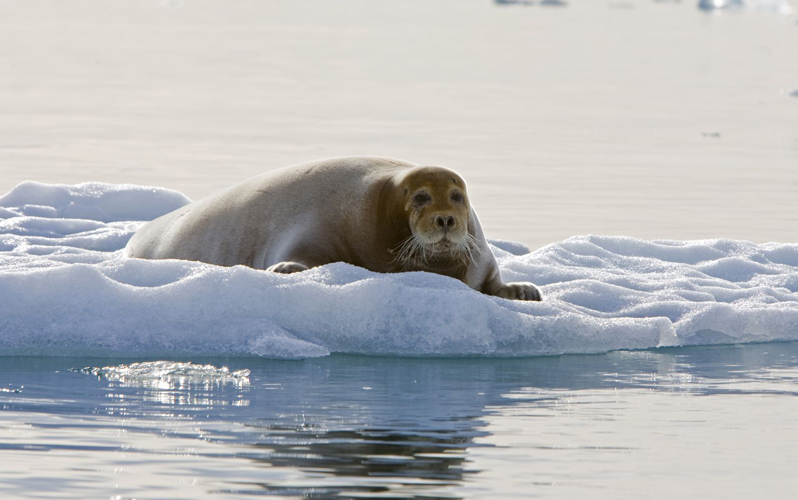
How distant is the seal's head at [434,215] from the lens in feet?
25.2

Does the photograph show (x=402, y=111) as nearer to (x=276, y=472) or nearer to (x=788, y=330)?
(x=788, y=330)

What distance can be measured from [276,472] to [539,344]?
8.93 ft

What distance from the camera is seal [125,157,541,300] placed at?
25.6 ft

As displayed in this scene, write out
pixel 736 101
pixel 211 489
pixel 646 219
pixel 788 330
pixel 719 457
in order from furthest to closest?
pixel 736 101 < pixel 646 219 < pixel 788 330 < pixel 719 457 < pixel 211 489

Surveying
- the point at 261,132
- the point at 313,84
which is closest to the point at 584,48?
the point at 313,84

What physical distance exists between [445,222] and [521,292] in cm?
65

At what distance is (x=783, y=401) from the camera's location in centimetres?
632

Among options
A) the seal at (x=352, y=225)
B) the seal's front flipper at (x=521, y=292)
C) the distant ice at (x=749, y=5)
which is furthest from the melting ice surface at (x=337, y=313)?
the distant ice at (x=749, y=5)

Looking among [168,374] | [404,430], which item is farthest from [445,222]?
[404,430]

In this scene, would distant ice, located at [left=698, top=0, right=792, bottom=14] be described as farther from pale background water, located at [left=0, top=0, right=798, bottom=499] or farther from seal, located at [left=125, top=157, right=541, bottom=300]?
seal, located at [left=125, top=157, right=541, bottom=300]

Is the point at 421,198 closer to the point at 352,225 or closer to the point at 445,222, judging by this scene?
the point at 445,222

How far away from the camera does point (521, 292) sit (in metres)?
8.02

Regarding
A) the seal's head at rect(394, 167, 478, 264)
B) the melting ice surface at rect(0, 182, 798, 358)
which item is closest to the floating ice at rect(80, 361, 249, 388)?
the melting ice surface at rect(0, 182, 798, 358)

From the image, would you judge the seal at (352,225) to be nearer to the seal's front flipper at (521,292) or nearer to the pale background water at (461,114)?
the seal's front flipper at (521,292)
